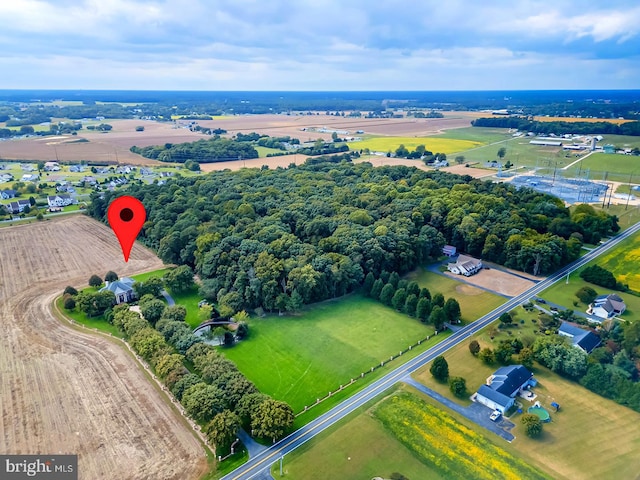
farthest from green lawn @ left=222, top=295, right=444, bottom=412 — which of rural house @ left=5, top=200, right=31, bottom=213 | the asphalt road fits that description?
rural house @ left=5, top=200, right=31, bottom=213

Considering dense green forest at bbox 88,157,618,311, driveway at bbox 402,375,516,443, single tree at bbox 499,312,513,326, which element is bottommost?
driveway at bbox 402,375,516,443

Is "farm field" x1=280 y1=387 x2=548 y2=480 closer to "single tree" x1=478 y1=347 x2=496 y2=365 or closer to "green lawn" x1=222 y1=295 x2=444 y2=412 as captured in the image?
"green lawn" x1=222 y1=295 x2=444 y2=412

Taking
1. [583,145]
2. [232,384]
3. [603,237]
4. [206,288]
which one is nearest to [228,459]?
[232,384]

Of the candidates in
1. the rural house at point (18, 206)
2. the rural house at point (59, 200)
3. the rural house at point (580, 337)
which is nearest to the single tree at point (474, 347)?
the rural house at point (580, 337)

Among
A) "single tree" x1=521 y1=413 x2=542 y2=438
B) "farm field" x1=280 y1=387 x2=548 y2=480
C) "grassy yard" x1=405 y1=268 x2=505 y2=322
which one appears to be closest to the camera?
"farm field" x1=280 y1=387 x2=548 y2=480

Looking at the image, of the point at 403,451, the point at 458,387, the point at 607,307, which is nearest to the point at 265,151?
the point at 607,307

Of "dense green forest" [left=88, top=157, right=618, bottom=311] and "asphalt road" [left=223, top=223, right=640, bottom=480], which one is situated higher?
"dense green forest" [left=88, top=157, right=618, bottom=311]
